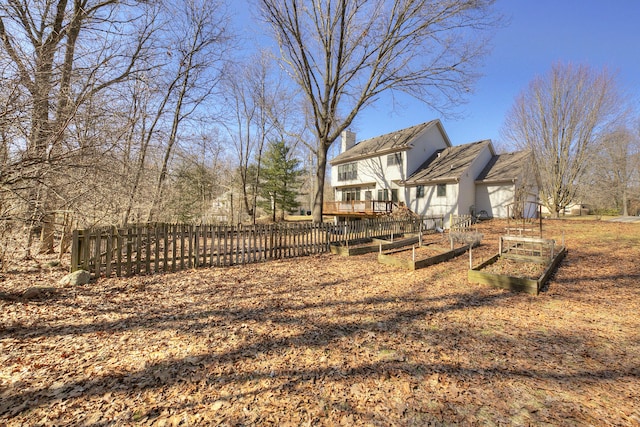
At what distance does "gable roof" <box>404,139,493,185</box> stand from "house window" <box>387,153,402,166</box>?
1863 mm

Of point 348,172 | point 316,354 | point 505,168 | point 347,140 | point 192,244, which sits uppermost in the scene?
point 347,140

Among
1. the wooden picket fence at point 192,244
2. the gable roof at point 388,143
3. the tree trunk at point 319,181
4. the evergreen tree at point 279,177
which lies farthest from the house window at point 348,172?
the wooden picket fence at point 192,244

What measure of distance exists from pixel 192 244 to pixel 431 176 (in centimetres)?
1956

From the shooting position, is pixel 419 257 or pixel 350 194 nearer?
pixel 419 257

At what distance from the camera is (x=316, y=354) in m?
3.55

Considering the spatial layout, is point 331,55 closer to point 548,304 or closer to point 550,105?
point 548,304

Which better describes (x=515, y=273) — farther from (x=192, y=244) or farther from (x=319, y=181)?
(x=319, y=181)

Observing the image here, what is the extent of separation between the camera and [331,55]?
551 inches

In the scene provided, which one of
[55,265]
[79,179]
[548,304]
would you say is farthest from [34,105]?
[548,304]

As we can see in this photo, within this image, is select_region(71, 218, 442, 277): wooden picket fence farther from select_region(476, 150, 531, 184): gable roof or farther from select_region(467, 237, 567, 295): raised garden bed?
select_region(476, 150, 531, 184): gable roof

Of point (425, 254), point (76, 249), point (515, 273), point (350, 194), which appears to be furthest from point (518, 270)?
point (350, 194)

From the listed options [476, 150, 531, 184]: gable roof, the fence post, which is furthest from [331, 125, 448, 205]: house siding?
the fence post

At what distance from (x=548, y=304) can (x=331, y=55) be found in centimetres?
1407

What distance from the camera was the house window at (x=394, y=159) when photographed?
2417 cm
